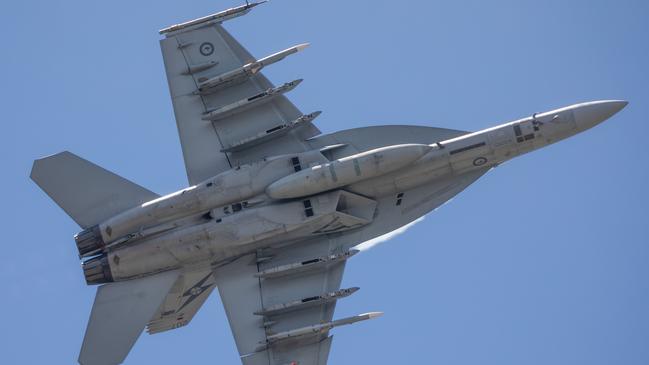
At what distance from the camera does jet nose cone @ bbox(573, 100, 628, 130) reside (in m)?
27.5

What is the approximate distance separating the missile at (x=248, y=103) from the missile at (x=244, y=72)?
561 millimetres

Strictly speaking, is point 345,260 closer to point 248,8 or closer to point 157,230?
point 157,230

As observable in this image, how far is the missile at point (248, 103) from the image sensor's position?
2781 cm

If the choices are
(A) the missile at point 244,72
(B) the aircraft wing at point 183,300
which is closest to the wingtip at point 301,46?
(A) the missile at point 244,72

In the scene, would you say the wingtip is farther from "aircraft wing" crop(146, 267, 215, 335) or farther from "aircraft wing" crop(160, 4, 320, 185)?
"aircraft wing" crop(146, 267, 215, 335)

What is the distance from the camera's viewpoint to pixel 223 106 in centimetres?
2798

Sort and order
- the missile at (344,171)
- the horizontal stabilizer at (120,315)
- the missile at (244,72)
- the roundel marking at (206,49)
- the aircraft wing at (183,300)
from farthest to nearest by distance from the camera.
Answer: the roundel marking at (206,49)
the aircraft wing at (183,300)
the missile at (244,72)
the horizontal stabilizer at (120,315)
the missile at (344,171)

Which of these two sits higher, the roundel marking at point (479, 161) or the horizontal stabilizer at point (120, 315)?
the roundel marking at point (479, 161)

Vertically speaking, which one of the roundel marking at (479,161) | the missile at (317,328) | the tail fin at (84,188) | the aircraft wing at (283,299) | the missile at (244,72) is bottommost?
the missile at (317,328)

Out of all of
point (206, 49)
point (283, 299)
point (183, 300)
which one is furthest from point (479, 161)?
point (183, 300)

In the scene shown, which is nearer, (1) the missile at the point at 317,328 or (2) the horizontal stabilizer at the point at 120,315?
(1) the missile at the point at 317,328

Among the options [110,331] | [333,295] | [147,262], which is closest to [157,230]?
[147,262]

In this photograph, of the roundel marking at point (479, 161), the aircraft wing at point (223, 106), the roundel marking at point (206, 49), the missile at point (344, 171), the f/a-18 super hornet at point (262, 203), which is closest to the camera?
the missile at point (344, 171)

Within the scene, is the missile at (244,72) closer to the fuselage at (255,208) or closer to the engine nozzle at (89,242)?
the fuselage at (255,208)
